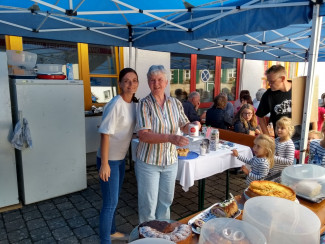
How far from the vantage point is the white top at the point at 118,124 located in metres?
1.93

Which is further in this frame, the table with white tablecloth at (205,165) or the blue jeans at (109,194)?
the table with white tablecloth at (205,165)

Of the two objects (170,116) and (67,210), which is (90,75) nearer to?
(67,210)

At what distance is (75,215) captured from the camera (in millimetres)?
3064

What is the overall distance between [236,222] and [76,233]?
7.53 ft

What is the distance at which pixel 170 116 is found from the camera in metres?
1.98

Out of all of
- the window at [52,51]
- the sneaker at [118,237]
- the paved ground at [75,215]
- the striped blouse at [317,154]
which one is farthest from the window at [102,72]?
the striped blouse at [317,154]

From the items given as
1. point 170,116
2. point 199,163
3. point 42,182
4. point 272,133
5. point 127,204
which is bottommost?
point 127,204

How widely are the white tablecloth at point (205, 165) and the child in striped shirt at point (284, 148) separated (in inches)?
16.7

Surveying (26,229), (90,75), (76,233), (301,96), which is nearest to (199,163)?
(301,96)

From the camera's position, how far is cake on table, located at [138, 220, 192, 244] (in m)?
1.01

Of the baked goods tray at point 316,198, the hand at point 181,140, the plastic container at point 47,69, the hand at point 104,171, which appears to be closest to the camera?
the baked goods tray at point 316,198

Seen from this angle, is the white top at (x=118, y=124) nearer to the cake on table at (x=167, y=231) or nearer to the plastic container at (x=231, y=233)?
the cake on table at (x=167, y=231)

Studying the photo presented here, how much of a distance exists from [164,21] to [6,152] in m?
2.77

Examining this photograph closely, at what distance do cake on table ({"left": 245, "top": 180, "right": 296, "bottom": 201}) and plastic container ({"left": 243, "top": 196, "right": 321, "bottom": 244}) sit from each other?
0.88 feet
